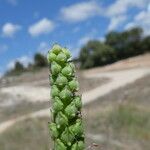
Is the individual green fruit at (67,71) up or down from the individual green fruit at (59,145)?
up

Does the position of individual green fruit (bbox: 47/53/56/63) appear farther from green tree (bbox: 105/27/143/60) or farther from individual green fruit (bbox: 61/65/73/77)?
green tree (bbox: 105/27/143/60)

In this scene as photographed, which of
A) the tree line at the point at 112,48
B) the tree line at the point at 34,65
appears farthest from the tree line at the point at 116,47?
the tree line at the point at 34,65

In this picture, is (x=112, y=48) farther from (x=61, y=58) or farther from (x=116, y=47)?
(x=61, y=58)

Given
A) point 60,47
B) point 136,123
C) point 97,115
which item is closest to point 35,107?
point 97,115

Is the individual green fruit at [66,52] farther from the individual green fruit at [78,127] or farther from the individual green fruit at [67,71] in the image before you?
the individual green fruit at [78,127]

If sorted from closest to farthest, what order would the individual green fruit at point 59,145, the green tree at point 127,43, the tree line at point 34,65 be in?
the individual green fruit at point 59,145 < the tree line at point 34,65 < the green tree at point 127,43

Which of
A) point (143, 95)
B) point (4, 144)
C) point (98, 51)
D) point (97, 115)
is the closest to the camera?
point (4, 144)

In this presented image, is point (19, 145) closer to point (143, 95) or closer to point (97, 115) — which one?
point (97, 115)
